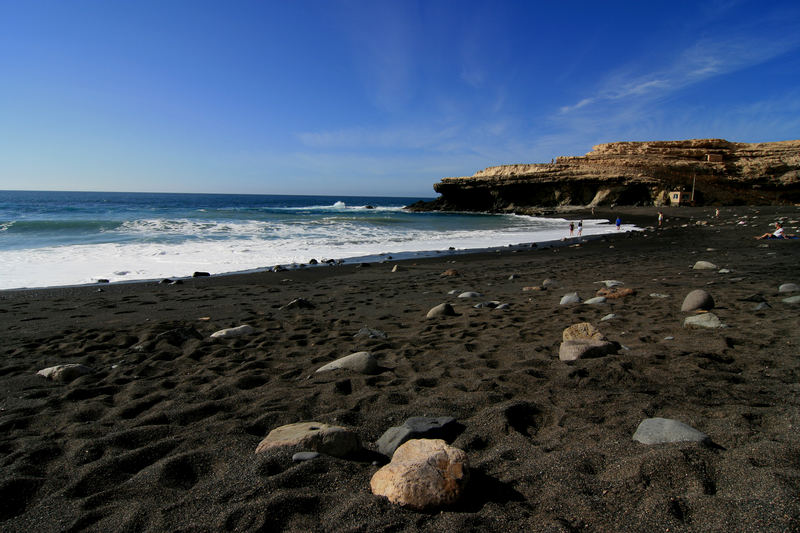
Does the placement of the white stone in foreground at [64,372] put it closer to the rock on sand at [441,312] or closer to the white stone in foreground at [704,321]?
the rock on sand at [441,312]

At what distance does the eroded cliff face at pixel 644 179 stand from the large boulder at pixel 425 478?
1822 inches

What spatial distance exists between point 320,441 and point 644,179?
47077 millimetres

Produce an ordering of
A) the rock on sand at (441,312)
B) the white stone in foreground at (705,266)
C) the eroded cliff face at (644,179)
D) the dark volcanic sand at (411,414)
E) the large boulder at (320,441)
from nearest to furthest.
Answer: the dark volcanic sand at (411,414), the large boulder at (320,441), the rock on sand at (441,312), the white stone in foreground at (705,266), the eroded cliff face at (644,179)

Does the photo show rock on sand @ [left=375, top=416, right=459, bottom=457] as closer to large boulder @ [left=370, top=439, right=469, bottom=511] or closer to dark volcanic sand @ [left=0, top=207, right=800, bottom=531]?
dark volcanic sand @ [left=0, top=207, right=800, bottom=531]

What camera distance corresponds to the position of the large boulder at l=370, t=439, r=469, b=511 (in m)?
1.56

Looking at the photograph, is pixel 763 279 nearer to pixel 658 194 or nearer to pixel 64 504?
pixel 64 504

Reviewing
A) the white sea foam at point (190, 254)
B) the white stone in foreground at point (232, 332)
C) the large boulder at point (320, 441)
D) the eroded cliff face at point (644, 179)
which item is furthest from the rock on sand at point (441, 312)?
the eroded cliff face at point (644, 179)

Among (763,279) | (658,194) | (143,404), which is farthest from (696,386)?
(658,194)

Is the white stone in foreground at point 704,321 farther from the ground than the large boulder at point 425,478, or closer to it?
farther from the ground

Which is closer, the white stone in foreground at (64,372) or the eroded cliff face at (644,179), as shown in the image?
the white stone in foreground at (64,372)

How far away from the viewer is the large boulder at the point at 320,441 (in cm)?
203

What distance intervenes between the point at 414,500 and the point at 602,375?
192 cm

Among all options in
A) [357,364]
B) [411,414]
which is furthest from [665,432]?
[357,364]

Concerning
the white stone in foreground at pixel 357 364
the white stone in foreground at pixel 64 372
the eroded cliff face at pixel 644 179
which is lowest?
the white stone in foreground at pixel 64 372
